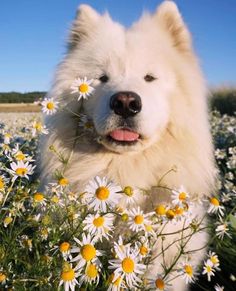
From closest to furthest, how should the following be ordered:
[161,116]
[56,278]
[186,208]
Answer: [56,278] → [186,208] → [161,116]

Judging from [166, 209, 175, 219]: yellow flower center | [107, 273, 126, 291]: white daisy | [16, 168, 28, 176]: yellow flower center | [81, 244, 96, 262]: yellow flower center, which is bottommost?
[107, 273, 126, 291]: white daisy

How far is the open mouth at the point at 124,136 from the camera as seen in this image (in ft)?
10.2

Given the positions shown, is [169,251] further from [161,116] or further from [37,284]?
[37,284]

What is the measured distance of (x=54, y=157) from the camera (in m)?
3.44

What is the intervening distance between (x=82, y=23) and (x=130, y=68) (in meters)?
0.81

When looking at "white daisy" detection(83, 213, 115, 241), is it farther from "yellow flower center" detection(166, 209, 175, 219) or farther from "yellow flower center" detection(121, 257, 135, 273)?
"yellow flower center" detection(166, 209, 175, 219)

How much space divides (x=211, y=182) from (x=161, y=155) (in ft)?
1.95

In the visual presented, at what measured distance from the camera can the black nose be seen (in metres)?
2.88

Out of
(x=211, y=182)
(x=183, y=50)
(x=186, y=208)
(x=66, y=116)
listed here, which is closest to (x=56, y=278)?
(x=186, y=208)

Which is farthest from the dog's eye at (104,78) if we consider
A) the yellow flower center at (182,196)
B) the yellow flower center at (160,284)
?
the yellow flower center at (160,284)

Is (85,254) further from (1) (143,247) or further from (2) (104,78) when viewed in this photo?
(2) (104,78)

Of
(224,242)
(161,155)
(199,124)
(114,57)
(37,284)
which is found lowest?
(224,242)

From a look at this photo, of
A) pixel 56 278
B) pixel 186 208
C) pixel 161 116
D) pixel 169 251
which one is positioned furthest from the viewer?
pixel 161 116

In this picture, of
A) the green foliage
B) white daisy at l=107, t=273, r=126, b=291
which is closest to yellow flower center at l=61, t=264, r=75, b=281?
white daisy at l=107, t=273, r=126, b=291
